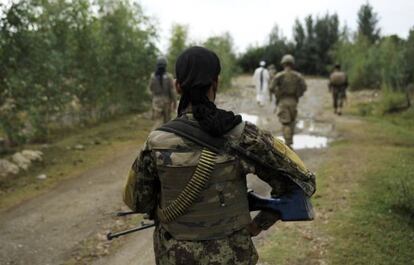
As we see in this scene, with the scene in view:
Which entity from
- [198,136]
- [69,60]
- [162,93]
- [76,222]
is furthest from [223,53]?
[198,136]

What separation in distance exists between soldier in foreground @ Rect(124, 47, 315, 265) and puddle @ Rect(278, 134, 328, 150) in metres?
8.36

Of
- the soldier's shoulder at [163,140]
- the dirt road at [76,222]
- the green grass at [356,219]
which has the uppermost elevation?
the soldier's shoulder at [163,140]

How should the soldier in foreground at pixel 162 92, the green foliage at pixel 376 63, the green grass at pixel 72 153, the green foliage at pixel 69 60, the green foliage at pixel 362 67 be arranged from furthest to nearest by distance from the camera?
the green foliage at pixel 362 67 → the green foliage at pixel 376 63 → the soldier in foreground at pixel 162 92 → the green foliage at pixel 69 60 → the green grass at pixel 72 153

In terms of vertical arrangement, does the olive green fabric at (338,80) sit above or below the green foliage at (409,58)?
below

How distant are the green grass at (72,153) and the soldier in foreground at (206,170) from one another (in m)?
5.96

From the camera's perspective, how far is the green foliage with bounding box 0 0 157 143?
377 inches

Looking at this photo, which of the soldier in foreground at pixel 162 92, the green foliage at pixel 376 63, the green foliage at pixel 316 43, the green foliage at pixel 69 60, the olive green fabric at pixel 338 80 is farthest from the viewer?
the green foliage at pixel 316 43

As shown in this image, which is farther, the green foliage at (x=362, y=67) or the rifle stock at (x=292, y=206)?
the green foliage at (x=362, y=67)

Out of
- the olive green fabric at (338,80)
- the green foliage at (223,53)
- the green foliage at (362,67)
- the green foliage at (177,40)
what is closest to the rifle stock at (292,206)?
the olive green fabric at (338,80)

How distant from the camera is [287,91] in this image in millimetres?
9797

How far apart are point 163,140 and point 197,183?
268mm

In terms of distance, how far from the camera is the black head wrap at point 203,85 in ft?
7.90

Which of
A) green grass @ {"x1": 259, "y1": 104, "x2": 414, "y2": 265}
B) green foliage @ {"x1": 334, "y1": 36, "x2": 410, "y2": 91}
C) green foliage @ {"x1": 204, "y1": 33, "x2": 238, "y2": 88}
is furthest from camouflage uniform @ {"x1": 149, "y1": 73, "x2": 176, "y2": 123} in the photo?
green foliage @ {"x1": 204, "y1": 33, "x2": 238, "y2": 88}

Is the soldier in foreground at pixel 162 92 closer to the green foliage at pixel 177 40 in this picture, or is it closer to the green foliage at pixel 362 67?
the green foliage at pixel 177 40
